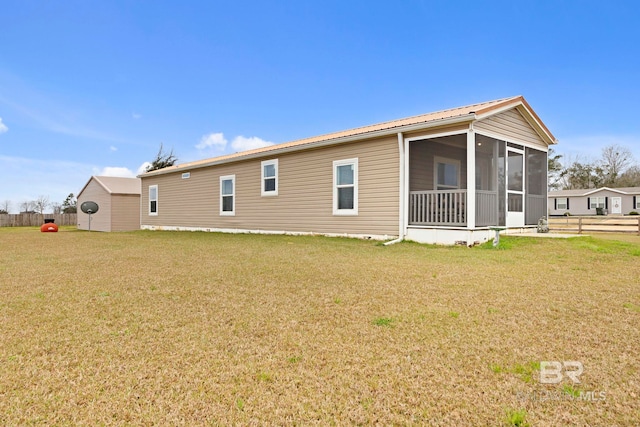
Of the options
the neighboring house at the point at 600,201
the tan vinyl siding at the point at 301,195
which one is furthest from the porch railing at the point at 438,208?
the neighboring house at the point at 600,201

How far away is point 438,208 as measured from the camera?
8891mm

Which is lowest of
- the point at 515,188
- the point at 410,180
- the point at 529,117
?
the point at 515,188

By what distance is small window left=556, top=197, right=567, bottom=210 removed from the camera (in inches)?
1467

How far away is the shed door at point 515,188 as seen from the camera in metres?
9.77

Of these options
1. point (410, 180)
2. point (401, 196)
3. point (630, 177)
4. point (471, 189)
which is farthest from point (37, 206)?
point (630, 177)

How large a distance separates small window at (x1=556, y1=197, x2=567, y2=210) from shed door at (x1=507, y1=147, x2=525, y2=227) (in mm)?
32900

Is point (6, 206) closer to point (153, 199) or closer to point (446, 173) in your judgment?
point (153, 199)

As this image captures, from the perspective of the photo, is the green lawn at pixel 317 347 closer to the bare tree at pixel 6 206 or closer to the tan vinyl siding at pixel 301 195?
the tan vinyl siding at pixel 301 195

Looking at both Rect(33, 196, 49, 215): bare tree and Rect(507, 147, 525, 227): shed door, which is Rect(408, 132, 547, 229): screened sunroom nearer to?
Rect(507, 147, 525, 227): shed door

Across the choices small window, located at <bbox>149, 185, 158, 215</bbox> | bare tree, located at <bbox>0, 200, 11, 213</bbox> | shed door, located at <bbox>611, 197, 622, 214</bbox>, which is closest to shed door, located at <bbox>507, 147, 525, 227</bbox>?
small window, located at <bbox>149, 185, 158, 215</bbox>

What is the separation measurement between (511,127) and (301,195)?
6.02m

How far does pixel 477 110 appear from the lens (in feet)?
26.6

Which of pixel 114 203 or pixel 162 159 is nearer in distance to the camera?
pixel 114 203

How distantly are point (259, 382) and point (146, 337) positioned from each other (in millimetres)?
1158
